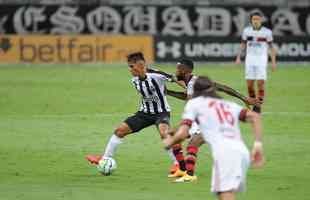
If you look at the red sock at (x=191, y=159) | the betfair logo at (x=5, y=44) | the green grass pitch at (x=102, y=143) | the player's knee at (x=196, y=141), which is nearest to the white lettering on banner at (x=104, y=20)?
the betfair logo at (x=5, y=44)

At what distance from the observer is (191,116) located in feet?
33.8

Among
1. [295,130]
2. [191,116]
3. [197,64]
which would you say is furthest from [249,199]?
[197,64]

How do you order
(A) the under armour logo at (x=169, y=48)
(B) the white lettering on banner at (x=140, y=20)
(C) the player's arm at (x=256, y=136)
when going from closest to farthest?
(C) the player's arm at (x=256, y=136), (A) the under armour logo at (x=169, y=48), (B) the white lettering on banner at (x=140, y=20)

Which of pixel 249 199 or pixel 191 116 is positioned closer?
pixel 191 116

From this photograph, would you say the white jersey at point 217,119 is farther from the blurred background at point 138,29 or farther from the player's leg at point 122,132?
the blurred background at point 138,29

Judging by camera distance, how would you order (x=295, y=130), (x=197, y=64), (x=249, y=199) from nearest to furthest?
(x=249, y=199) < (x=295, y=130) < (x=197, y=64)

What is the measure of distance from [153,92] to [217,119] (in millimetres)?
5037

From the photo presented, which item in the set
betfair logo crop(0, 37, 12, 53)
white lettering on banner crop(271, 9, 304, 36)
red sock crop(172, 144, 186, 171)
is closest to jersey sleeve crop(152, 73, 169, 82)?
red sock crop(172, 144, 186, 171)

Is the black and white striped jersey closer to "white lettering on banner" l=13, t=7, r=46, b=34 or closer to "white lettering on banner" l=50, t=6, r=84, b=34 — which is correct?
"white lettering on banner" l=13, t=7, r=46, b=34

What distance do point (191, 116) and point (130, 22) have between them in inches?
1164

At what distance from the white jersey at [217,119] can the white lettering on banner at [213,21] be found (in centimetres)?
2983

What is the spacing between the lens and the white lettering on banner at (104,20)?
3938 cm

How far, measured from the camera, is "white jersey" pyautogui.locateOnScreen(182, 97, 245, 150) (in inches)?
398

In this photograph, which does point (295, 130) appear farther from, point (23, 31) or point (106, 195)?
point (23, 31)
